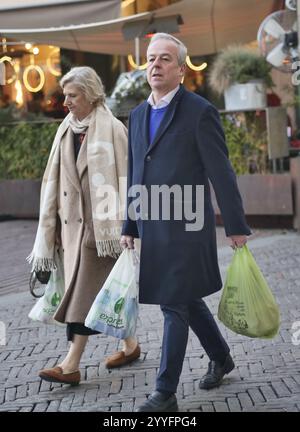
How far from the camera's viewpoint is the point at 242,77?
10.6 metres

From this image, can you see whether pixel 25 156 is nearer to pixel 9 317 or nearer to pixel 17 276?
pixel 17 276

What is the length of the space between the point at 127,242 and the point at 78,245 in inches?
16.0

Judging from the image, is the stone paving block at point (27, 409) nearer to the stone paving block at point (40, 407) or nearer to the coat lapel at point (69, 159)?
the stone paving block at point (40, 407)

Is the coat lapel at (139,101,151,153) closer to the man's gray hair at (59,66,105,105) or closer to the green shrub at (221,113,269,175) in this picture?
the man's gray hair at (59,66,105,105)

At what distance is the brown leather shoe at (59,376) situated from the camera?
14.8ft

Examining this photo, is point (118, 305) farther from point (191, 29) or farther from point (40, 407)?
point (191, 29)

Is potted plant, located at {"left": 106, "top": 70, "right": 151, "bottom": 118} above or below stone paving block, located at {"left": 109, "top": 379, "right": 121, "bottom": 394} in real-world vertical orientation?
above

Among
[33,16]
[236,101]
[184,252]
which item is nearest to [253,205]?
[236,101]

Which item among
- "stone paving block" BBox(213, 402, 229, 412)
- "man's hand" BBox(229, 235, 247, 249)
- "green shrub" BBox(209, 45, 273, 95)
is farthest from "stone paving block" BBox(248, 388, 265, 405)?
"green shrub" BBox(209, 45, 273, 95)

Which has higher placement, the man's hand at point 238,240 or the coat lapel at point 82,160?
the coat lapel at point 82,160

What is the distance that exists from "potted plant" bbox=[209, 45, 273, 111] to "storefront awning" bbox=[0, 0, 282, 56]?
5.59ft

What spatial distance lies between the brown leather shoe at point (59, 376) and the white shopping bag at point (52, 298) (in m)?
0.34

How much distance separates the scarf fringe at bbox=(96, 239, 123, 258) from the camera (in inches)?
178

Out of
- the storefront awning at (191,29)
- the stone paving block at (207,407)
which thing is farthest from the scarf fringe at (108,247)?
the storefront awning at (191,29)
